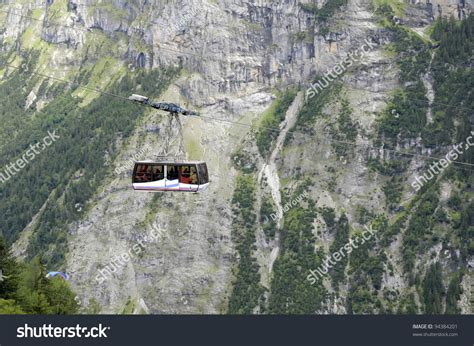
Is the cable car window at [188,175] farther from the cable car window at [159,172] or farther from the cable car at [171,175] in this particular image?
the cable car window at [159,172]

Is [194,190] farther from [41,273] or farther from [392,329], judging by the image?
[392,329]

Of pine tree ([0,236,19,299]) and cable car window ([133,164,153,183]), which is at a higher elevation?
cable car window ([133,164,153,183])

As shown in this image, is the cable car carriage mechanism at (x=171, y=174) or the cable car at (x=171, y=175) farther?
the cable car at (x=171, y=175)

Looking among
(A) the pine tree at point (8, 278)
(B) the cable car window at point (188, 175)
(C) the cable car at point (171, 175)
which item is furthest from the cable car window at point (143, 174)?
(A) the pine tree at point (8, 278)

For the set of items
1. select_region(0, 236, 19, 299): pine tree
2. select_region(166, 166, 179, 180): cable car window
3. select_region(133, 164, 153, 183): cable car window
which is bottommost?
select_region(0, 236, 19, 299): pine tree

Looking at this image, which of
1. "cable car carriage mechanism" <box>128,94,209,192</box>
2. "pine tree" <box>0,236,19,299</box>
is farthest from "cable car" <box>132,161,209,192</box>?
"pine tree" <box>0,236,19,299</box>

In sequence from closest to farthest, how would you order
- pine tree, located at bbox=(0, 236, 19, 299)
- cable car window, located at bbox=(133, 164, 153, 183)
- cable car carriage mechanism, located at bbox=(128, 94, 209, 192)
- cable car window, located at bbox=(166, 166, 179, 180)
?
pine tree, located at bbox=(0, 236, 19, 299) < cable car carriage mechanism, located at bbox=(128, 94, 209, 192) < cable car window, located at bbox=(166, 166, 179, 180) < cable car window, located at bbox=(133, 164, 153, 183)

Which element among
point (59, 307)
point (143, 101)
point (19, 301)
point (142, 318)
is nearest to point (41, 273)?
point (59, 307)

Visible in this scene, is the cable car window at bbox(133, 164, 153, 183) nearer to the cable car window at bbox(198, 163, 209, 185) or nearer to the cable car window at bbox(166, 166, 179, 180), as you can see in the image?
the cable car window at bbox(166, 166, 179, 180)
